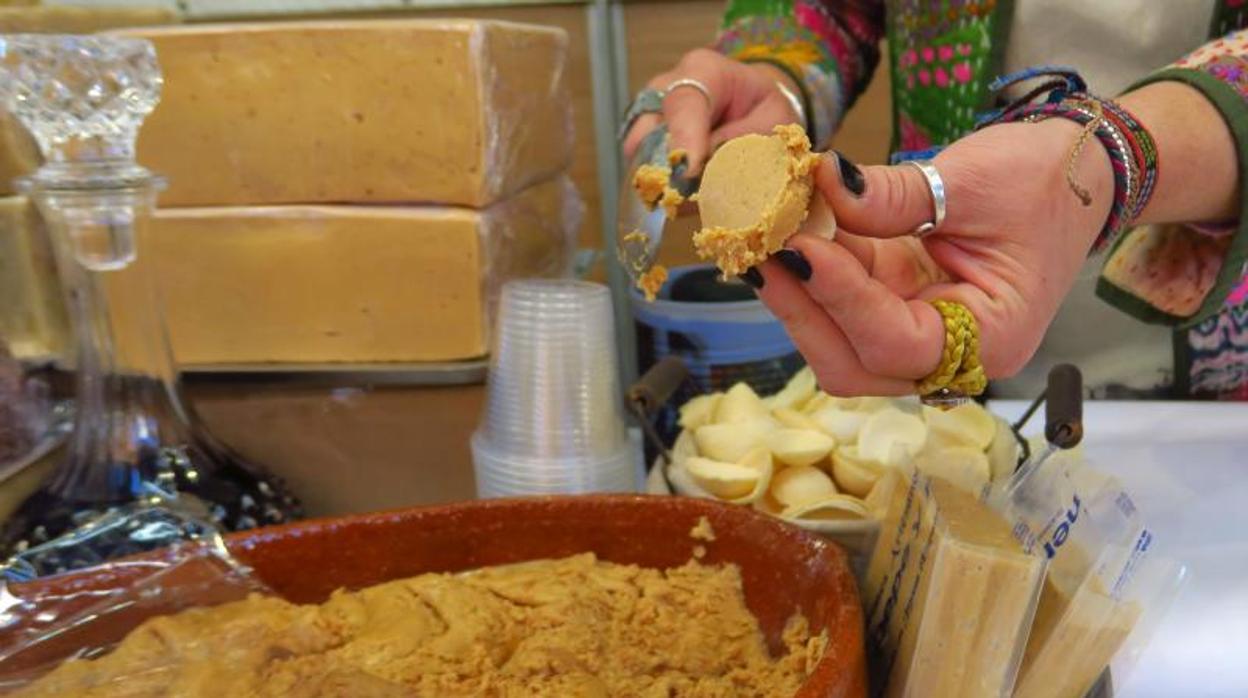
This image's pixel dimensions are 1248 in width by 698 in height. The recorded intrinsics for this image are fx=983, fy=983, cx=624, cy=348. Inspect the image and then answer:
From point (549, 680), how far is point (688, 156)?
332 millimetres

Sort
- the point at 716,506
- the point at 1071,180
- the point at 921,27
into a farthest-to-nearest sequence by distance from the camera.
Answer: the point at 921,27
the point at 716,506
the point at 1071,180

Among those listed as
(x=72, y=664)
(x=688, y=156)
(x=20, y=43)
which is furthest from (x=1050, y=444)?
(x=20, y=43)

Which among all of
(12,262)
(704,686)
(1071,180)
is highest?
(1071,180)

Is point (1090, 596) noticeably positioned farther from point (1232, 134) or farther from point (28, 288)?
point (28, 288)

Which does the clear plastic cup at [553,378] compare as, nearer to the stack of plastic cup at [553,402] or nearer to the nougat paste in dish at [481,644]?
the stack of plastic cup at [553,402]

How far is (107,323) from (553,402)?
A: 31 cm

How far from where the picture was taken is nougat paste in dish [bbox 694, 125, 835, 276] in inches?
17.1

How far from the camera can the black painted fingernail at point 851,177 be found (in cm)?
43

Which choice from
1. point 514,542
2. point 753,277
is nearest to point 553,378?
point 514,542

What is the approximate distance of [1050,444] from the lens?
22.3 inches

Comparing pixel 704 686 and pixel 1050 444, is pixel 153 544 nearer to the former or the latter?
pixel 704 686

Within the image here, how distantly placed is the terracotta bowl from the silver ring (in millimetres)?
188

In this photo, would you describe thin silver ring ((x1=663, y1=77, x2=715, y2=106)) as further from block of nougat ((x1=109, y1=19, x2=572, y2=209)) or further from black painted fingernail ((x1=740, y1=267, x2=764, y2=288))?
black painted fingernail ((x1=740, y1=267, x2=764, y2=288))

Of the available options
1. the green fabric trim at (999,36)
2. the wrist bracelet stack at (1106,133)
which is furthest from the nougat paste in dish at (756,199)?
the green fabric trim at (999,36)
